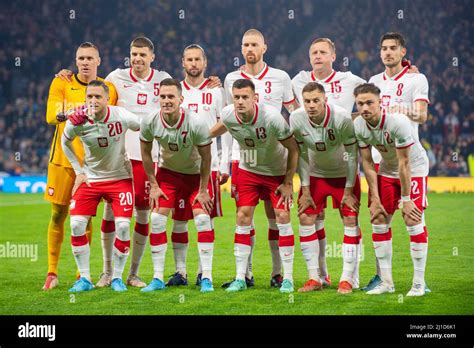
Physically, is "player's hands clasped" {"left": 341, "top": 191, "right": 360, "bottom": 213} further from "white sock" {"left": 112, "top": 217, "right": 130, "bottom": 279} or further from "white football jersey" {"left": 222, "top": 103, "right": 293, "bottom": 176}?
"white sock" {"left": 112, "top": 217, "right": 130, "bottom": 279}

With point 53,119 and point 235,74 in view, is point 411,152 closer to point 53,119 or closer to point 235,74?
point 235,74

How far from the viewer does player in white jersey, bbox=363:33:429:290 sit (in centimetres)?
706

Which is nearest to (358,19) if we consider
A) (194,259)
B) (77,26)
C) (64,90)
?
(77,26)

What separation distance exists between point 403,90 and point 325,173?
3.47ft

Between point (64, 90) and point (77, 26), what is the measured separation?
2077 cm

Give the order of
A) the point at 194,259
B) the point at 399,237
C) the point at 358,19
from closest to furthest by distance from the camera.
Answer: the point at 194,259 → the point at 399,237 → the point at 358,19

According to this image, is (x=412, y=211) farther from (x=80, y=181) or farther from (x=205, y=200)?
(x=80, y=181)

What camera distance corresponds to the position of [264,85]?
7477mm

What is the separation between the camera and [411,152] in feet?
22.5

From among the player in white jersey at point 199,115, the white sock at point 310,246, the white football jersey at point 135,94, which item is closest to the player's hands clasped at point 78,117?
the white football jersey at point 135,94

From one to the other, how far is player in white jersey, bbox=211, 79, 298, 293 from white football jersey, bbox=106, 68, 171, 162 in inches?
35.9

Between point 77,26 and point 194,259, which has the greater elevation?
point 77,26

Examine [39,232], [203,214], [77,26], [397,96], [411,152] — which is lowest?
[39,232]

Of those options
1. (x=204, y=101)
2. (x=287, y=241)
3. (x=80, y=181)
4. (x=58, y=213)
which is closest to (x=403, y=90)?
(x=287, y=241)
